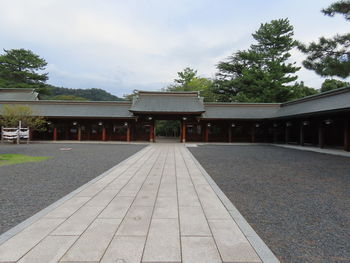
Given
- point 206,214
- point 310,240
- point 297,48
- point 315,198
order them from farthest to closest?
1. point 297,48
2. point 315,198
3. point 206,214
4. point 310,240

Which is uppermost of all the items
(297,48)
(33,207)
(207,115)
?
(297,48)

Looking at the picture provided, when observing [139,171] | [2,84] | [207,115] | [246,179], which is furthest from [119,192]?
[2,84]

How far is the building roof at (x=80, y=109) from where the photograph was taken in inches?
754

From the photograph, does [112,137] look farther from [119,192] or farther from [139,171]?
[119,192]

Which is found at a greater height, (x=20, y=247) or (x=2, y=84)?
(x=2, y=84)

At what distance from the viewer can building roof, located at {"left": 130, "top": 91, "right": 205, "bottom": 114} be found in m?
18.4

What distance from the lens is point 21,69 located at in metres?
35.9

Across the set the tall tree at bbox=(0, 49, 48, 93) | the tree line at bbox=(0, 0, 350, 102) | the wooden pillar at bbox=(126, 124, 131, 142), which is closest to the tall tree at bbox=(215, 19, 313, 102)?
the tree line at bbox=(0, 0, 350, 102)

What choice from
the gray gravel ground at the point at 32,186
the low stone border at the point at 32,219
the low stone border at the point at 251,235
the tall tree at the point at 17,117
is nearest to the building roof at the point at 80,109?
the tall tree at the point at 17,117

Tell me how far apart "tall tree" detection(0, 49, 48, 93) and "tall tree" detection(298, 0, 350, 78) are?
4025 cm

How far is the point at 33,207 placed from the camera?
353cm

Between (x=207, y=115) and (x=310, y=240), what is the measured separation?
57.8 feet

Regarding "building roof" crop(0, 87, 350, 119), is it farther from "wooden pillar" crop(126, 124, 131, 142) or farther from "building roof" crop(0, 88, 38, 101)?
"building roof" crop(0, 88, 38, 101)

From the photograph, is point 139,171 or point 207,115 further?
point 207,115
